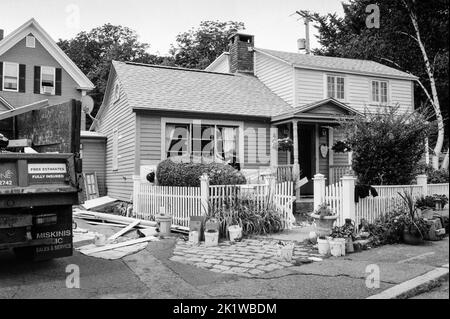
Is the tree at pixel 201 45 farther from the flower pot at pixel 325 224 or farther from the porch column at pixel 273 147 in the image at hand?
the flower pot at pixel 325 224

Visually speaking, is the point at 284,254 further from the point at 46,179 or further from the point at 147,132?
the point at 147,132

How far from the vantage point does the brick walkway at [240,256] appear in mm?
5883

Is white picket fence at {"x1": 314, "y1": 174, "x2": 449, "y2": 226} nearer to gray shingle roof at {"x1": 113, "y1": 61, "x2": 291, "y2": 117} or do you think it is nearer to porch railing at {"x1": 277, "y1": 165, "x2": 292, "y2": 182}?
porch railing at {"x1": 277, "y1": 165, "x2": 292, "y2": 182}

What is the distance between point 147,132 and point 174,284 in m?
A: 8.67

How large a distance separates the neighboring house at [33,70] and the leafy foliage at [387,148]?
58.5 feet

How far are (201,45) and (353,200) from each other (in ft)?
88.1

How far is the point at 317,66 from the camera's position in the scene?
667 inches

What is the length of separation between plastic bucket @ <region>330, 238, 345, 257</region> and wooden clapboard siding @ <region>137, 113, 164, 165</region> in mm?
7865

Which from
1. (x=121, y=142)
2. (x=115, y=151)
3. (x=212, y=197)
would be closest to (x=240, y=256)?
(x=212, y=197)

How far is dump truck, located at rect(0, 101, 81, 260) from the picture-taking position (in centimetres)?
541

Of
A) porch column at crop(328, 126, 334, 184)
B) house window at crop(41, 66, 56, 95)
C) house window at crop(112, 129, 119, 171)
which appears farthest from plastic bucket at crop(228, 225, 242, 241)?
house window at crop(41, 66, 56, 95)

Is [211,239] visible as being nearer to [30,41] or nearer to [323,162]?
[323,162]

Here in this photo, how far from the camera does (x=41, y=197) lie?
5.63 m

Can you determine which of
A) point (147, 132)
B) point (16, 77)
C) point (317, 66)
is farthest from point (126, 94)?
point (16, 77)
